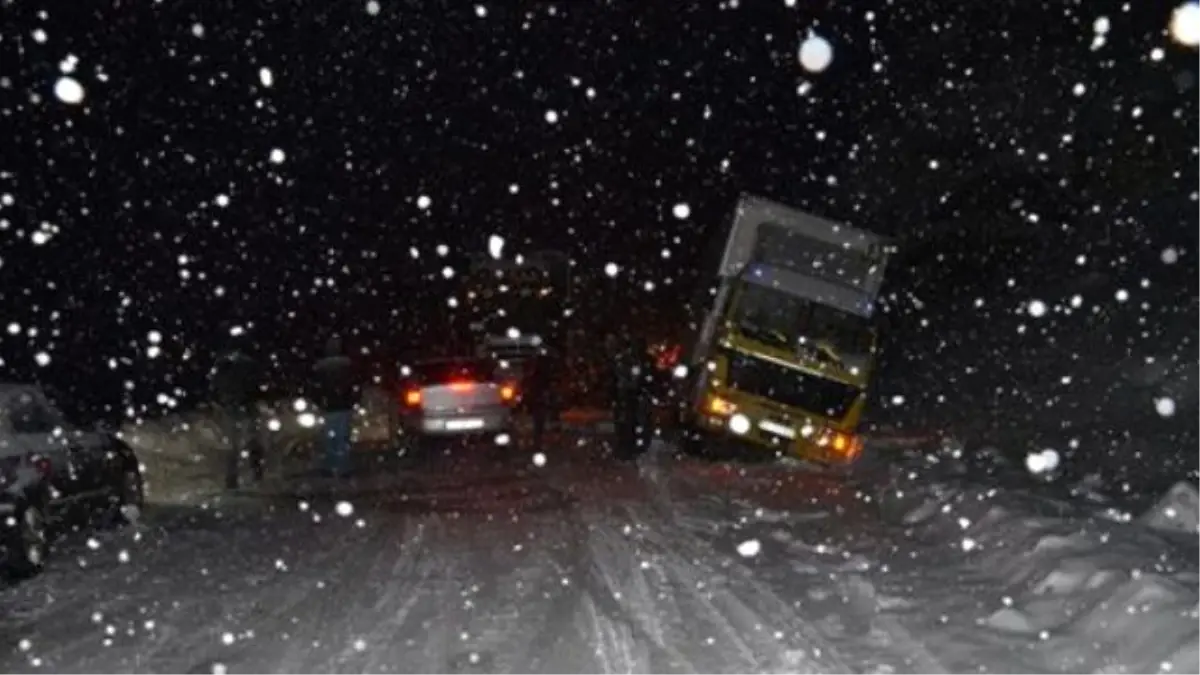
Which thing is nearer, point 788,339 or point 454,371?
point 788,339

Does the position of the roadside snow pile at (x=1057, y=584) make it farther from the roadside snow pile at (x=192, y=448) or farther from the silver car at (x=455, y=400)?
the silver car at (x=455, y=400)

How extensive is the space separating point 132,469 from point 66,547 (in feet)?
6.60

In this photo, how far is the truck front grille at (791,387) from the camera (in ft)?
69.2

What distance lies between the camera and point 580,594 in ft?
32.7

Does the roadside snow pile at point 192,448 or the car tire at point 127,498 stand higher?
the car tire at point 127,498

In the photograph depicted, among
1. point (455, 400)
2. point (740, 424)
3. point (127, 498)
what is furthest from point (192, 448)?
point (127, 498)

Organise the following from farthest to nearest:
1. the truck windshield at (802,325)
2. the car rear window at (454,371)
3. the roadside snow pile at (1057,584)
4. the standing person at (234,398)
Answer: the car rear window at (454,371) → the truck windshield at (802,325) → the standing person at (234,398) → the roadside snow pile at (1057,584)

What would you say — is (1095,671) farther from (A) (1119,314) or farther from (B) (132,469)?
(A) (1119,314)

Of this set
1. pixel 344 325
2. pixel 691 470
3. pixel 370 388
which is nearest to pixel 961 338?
pixel 370 388

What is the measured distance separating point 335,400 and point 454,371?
571cm

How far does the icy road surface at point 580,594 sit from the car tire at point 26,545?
0.81ft

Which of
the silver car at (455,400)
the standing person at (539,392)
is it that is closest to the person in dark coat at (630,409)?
the standing person at (539,392)

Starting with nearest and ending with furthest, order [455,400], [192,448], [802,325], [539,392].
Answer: [802,325] → [539,392] → [192,448] → [455,400]

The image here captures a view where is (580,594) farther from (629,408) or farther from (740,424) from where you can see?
(740,424)
